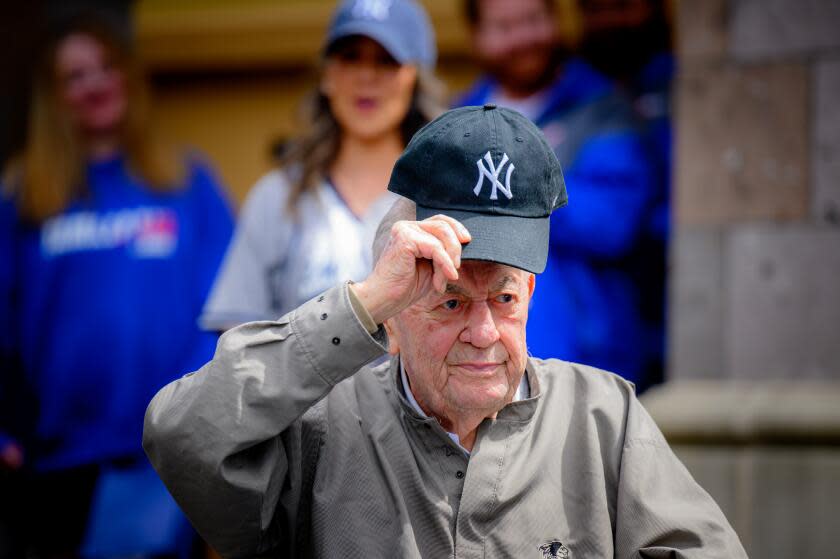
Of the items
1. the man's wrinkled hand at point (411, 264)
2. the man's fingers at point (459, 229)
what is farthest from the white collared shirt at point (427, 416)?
the man's fingers at point (459, 229)

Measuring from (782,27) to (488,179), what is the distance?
274 centimetres

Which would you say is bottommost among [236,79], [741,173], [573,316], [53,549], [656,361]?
[53,549]

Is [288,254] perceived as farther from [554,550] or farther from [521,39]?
[554,550]

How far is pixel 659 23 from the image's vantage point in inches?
185

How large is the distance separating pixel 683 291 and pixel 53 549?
104 inches

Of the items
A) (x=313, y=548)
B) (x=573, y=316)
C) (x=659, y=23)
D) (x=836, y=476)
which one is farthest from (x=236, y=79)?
(x=313, y=548)

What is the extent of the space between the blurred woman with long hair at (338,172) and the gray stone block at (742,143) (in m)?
1.28

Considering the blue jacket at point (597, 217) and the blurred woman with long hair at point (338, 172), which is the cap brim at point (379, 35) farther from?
the blue jacket at point (597, 217)

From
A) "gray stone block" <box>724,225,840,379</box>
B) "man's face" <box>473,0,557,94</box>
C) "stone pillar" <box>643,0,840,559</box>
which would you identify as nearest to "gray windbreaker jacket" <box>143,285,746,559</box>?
"stone pillar" <box>643,0,840,559</box>

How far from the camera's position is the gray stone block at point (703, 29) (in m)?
4.81

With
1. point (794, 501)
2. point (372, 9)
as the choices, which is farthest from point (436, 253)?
point (794, 501)

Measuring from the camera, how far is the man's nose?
243cm

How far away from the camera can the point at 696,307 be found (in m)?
4.79

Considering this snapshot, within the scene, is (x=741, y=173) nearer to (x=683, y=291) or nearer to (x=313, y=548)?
(x=683, y=291)
